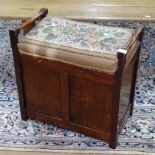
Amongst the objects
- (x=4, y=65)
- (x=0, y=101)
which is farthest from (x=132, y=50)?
(x=4, y=65)

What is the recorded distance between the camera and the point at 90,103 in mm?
1576

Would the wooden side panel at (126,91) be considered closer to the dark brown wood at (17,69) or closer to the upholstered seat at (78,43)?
the upholstered seat at (78,43)

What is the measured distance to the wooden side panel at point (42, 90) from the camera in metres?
1.60

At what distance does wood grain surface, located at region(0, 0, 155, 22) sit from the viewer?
6.21 feet

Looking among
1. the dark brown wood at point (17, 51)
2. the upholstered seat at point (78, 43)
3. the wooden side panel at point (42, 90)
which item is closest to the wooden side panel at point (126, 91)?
the upholstered seat at point (78, 43)

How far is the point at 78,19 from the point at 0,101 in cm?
68

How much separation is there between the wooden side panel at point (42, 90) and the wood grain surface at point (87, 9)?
1.38 ft

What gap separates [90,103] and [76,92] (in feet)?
0.28

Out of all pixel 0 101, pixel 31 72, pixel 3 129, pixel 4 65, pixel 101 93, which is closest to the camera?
pixel 101 93

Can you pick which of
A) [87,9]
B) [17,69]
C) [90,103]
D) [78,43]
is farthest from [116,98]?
[87,9]

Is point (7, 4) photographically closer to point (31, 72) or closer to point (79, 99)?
point (31, 72)

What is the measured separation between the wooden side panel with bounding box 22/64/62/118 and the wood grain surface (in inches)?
16.6

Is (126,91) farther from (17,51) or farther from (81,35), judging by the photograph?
(17,51)

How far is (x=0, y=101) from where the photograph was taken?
199 cm
